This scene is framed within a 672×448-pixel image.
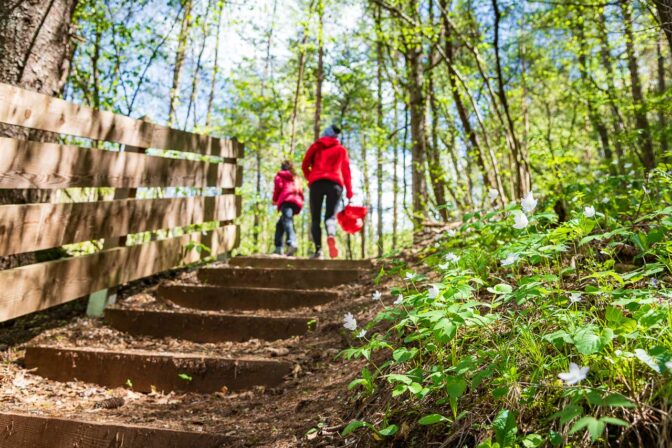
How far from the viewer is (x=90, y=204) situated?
366 cm

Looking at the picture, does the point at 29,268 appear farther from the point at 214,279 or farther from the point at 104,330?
the point at 214,279

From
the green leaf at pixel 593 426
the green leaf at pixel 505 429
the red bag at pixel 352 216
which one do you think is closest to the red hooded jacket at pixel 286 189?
the red bag at pixel 352 216

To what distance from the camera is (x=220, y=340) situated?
12.4ft

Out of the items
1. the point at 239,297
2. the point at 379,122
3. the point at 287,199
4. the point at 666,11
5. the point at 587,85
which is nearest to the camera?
the point at 666,11

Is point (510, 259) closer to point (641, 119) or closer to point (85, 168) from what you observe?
point (85, 168)

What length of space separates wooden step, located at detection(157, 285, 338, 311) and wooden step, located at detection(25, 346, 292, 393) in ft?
4.09

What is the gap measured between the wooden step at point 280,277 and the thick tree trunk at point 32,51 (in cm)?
171

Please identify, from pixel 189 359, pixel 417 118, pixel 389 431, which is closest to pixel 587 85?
pixel 417 118

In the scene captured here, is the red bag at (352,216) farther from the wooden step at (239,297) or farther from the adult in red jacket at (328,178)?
the wooden step at (239,297)

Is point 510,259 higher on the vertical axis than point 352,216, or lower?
lower

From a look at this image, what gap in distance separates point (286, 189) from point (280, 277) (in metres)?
2.84

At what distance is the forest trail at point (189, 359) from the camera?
239cm

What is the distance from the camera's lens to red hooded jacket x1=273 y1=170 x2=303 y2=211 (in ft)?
24.6

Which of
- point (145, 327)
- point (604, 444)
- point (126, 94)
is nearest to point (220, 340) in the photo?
point (145, 327)
